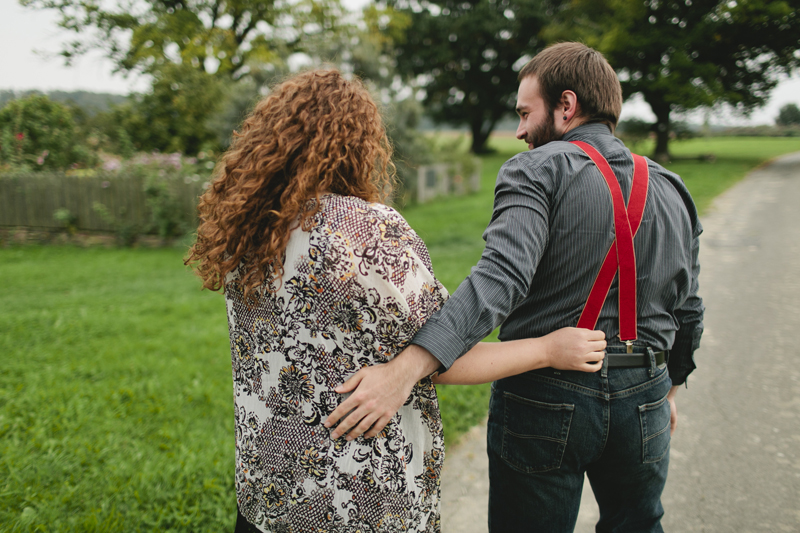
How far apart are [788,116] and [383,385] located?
49.3m

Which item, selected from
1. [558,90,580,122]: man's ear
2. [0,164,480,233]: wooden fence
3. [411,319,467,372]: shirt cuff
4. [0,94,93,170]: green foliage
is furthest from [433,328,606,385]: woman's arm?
[0,94,93,170]: green foliage

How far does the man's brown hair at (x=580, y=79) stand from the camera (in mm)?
1524

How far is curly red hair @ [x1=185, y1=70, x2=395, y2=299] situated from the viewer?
1.31 metres

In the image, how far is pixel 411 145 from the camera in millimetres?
14516

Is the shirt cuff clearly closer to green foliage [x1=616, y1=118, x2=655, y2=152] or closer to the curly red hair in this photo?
the curly red hair

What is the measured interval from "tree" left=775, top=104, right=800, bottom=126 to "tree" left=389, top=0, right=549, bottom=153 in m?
20.4

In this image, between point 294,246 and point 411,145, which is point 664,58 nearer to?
point 411,145

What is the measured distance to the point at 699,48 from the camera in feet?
78.6

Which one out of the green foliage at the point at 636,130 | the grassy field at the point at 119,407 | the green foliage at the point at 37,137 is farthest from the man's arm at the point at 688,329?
the green foliage at the point at 636,130

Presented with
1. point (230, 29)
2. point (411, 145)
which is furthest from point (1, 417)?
point (230, 29)

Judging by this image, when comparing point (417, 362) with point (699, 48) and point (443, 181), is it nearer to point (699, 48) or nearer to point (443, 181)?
point (443, 181)

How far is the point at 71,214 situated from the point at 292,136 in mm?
12269

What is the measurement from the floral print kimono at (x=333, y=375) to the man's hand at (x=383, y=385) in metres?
0.03

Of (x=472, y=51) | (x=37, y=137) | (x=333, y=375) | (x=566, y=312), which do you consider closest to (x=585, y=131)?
(x=566, y=312)
